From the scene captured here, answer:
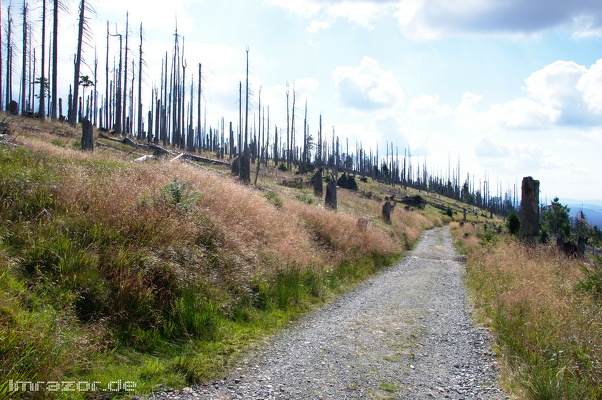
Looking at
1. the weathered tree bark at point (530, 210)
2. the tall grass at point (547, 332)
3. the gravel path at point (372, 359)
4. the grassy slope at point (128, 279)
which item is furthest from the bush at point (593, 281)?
the weathered tree bark at point (530, 210)

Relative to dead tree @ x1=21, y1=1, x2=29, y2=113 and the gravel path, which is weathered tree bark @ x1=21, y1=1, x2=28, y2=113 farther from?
the gravel path

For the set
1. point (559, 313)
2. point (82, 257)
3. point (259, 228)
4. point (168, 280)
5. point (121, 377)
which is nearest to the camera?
point (121, 377)

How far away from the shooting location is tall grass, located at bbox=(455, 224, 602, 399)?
3.85 meters

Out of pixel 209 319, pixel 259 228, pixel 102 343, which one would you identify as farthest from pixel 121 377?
pixel 259 228

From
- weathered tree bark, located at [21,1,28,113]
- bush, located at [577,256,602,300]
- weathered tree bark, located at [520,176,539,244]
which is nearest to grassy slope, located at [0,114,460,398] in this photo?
bush, located at [577,256,602,300]

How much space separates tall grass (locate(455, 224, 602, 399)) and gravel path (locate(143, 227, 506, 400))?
1.20 feet

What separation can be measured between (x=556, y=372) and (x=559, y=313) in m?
1.57

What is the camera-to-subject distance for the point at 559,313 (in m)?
5.33

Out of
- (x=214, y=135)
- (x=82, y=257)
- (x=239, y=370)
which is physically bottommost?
(x=239, y=370)

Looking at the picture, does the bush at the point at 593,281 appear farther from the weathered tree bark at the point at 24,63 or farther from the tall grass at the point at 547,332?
the weathered tree bark at the point at 24,63

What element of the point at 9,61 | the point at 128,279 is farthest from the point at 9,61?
the point at 128,279

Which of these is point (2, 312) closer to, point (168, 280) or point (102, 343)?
point (102, 343)

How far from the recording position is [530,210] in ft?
42.0

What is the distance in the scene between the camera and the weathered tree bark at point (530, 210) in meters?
12.6
